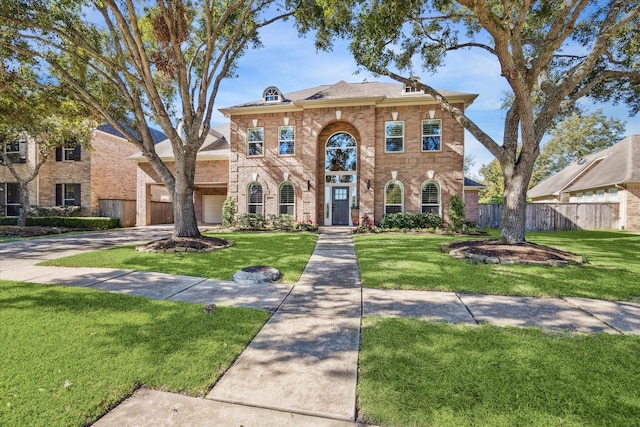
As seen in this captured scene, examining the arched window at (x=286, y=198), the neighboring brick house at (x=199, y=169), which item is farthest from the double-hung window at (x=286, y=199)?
the neighboring brick house at (x=199, y=169)

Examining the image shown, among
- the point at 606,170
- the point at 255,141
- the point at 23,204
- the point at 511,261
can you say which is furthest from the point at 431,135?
the point at 23,204

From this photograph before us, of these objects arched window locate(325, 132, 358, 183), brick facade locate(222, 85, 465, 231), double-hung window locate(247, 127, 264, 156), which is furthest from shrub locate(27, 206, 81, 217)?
arched window locate(325, 132, 358, 183)

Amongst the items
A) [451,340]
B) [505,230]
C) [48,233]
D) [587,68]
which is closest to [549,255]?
[505,230]

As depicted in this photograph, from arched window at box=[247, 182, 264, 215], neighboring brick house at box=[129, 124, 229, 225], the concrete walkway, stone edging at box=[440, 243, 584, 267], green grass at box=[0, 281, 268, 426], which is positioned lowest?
the concrete walkway

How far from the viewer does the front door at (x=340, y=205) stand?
52.4 feet

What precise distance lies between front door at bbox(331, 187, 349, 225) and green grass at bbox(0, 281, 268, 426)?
40.7ft

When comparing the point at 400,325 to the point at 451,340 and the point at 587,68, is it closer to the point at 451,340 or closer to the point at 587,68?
the point at 451,340

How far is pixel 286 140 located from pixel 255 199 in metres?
3.76

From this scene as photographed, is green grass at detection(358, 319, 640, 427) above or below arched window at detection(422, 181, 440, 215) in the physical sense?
below

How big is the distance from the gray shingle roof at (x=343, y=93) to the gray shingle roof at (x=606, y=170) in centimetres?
1271

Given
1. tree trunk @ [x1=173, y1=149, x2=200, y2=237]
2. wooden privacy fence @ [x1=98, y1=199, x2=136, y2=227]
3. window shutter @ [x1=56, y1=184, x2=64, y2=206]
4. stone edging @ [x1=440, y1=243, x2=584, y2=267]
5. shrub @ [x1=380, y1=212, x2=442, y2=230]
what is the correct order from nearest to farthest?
stone edging @ [x1=440, y1=243, x2=584, y2=267] → tree trunk @ [x1=173, y1=149, x2=200, y2=237] → shrub @ [x1=380, y1=212, x2=442, y2=230] → wooden privacy fence @ [x1=98, y1=199, x2=136, y2=227] → window shutter @ [x1=56, y1=184, x2=64, y2=206]

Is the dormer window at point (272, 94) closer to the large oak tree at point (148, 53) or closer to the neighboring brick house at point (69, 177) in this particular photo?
the large oak tree at point (148, 53)

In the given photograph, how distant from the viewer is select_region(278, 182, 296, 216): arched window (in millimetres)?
16016

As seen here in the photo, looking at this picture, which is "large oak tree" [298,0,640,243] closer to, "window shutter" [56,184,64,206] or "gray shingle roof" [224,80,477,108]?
"gray shingle roof" [224,80,477,108]
